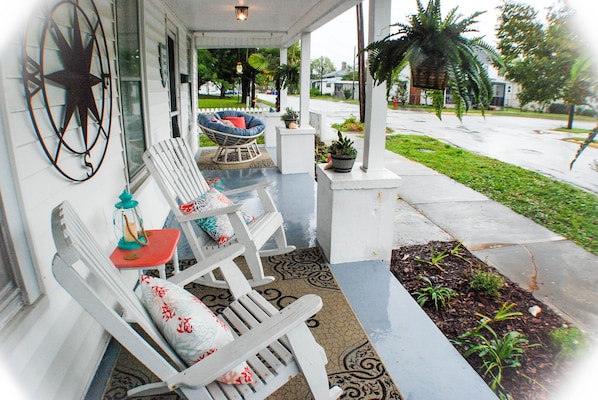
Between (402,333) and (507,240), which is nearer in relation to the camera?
(402,333)

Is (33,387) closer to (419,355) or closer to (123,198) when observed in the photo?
(123,198)

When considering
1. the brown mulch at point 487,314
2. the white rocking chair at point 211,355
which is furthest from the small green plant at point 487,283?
the white rocking chair at point 211,355

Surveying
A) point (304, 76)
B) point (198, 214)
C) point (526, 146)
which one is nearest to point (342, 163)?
point (198, 214)

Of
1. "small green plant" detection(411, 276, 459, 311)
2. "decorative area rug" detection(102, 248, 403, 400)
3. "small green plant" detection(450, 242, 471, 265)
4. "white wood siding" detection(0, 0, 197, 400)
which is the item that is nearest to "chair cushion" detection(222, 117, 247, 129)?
"decorative area rug" detection(102, 248, 403, 400)

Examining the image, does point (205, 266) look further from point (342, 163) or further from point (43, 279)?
point (342, 163)

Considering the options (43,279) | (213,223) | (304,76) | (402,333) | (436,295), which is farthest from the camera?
(304,76)

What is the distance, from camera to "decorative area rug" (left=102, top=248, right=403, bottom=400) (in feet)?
6.16

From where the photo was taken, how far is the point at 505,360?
85.6 inches

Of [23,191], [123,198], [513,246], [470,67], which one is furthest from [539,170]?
[23,191]

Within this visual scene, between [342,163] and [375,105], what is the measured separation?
50cm

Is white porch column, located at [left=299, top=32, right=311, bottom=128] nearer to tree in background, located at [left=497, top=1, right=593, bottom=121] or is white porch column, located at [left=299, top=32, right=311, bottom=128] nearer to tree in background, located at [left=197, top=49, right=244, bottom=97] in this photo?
tree in background, located at [left=497, top=1, right=593, bottom=121]

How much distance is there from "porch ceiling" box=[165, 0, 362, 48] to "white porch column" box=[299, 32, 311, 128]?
0.62ft

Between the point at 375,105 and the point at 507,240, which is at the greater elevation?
the point at 375,105

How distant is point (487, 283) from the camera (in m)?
2.83
